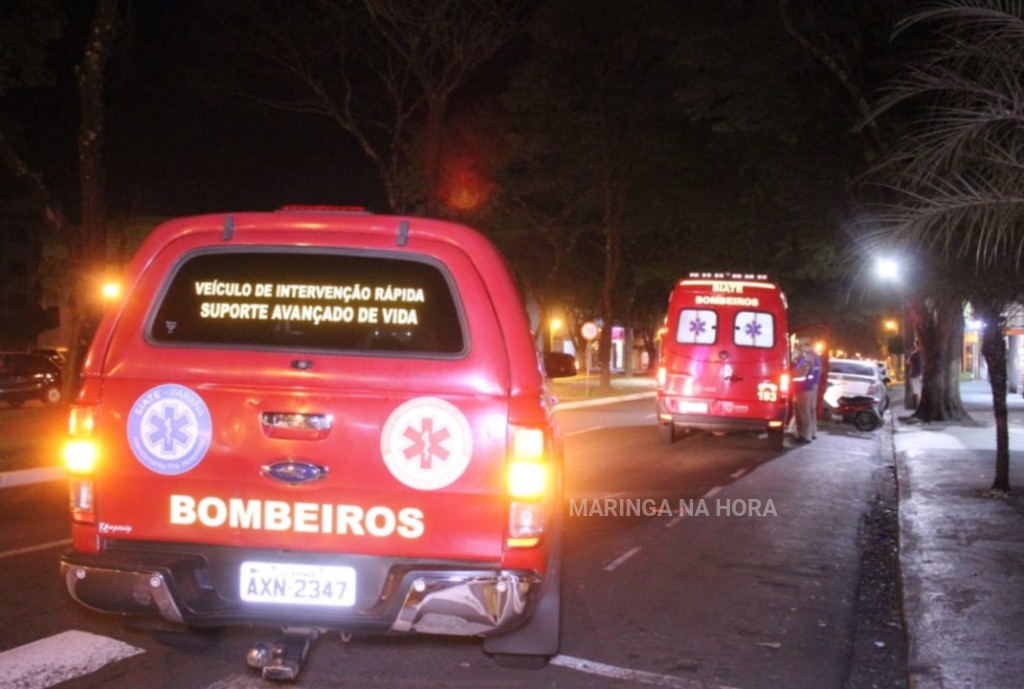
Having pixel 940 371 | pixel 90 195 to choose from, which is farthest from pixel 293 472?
pixel 940 371

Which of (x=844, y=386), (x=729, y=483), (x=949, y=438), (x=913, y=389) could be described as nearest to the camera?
(x=729, y=483)

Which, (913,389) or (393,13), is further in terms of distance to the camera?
(913,389)

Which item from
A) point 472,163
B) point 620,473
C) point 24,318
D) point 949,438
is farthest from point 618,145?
point 24,318

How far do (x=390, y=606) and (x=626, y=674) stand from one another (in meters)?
2.07

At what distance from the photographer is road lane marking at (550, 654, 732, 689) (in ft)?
19.4

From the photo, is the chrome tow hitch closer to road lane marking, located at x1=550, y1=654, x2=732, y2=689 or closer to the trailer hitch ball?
the trailer hitch ball

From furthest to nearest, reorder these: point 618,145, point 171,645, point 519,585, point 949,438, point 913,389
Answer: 1. point 618,145
2. point 913,389
3. point 949,438
4. point 171,645
5. point 519,585

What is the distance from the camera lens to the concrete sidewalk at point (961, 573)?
630 cm

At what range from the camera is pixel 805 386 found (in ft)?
65.8

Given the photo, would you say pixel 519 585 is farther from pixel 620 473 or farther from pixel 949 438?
pixel 949 438

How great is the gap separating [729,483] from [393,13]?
16412mm

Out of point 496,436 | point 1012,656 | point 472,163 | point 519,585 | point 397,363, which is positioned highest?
point 472,163

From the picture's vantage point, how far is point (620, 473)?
14977 mm

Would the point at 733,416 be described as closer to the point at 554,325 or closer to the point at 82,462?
the point at 82,462
